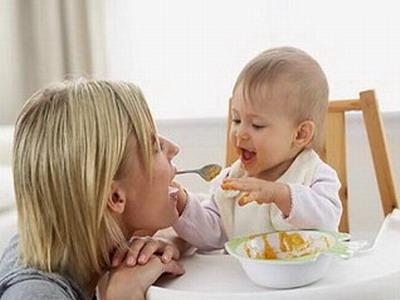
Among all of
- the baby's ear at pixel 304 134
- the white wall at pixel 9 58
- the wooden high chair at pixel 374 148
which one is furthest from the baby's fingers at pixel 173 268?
the white wall at pixel 9 58

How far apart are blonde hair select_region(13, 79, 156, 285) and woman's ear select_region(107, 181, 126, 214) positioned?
0.01 metres

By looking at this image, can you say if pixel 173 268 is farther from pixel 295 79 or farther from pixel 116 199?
pixel 295 79

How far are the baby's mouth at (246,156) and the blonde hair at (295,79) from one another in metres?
0.10

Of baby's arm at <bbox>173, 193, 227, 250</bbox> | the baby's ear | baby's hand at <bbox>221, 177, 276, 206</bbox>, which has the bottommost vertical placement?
baby's arm at <bbox>173, 193, 227, 250</bbox>

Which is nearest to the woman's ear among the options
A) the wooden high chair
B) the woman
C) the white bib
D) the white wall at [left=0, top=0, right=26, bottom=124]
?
the woman

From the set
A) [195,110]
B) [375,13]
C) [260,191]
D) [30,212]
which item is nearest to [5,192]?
[30,212]

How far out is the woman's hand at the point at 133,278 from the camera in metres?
1.01

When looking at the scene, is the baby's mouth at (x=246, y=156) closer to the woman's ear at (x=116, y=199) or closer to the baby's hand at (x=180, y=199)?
the baby's hand at (x=180, y=199)

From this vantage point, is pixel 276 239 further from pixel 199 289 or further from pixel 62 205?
pixel 62 205

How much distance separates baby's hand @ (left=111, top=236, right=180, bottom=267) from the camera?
107 centimetres

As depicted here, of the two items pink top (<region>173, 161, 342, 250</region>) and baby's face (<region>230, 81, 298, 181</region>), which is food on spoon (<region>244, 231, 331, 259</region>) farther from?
baby's face (<region>230, 81, 298, 181</region>)

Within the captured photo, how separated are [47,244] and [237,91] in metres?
0.43

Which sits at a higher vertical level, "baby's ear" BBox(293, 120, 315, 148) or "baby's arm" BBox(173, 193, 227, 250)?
"baby's ear" BBox(293, 120, 315, 148)

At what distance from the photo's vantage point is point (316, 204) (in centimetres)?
116
